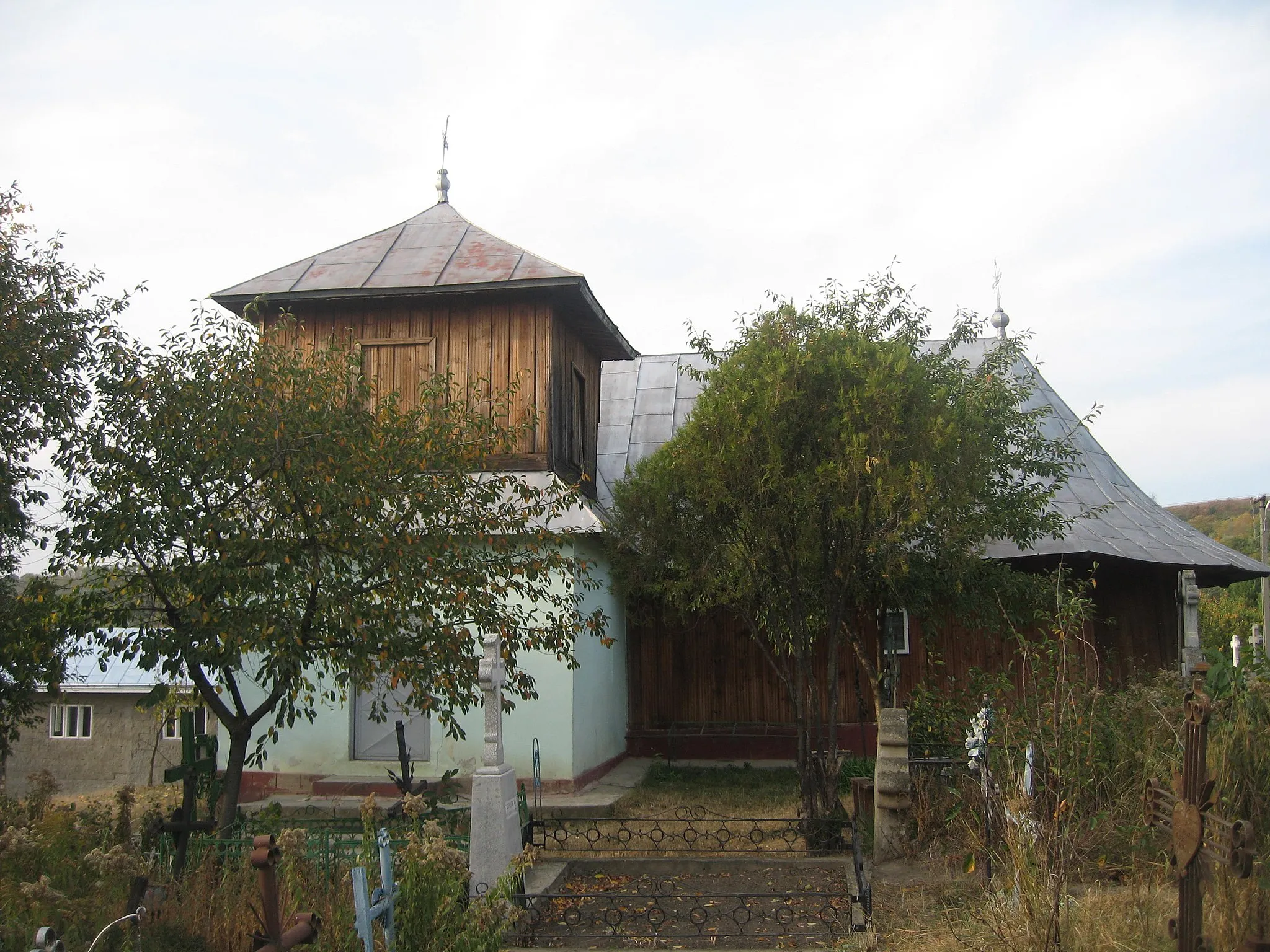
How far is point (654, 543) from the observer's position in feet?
34.2

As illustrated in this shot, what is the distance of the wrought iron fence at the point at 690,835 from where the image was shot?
366 inches

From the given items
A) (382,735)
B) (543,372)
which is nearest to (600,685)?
(382,735)

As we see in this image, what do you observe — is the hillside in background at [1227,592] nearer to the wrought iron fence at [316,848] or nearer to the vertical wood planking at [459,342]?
the wrought iron fence at [316,848]

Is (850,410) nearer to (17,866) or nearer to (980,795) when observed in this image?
(980,795)

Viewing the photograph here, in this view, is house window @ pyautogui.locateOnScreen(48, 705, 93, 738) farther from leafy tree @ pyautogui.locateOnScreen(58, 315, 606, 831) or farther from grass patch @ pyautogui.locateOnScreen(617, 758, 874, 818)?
leafy tree @ pyautogui.locateOnScreen(58, 315, 606, 831)

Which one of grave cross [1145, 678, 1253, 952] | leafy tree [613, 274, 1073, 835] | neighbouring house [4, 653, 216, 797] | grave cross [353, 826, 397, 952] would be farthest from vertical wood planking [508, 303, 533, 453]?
grave cross [1145, 678, 1253, 952]

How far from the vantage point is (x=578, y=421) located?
1516 centimetres

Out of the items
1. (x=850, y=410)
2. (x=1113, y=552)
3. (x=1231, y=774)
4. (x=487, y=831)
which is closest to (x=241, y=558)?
(x=487, y=831)

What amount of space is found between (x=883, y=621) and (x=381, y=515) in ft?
22.1

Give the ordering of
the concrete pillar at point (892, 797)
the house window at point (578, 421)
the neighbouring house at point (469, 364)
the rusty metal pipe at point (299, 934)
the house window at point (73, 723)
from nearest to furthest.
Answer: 1. the rusty metal pipe at point (299, 934)
2. the concrete pillar at point (892, 797)
3. the neighbouring house at point (469, 364)
4. the house window at point (578, 421)
5. the house window at point (73, 723)

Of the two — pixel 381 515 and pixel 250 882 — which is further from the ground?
pixel 381 515

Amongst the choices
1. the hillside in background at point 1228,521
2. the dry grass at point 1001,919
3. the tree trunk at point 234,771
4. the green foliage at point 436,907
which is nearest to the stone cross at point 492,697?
the tree trunk at point 234,771

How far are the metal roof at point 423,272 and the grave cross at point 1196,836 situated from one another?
9565mm

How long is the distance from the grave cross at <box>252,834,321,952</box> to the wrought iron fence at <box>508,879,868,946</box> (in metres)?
2.83
